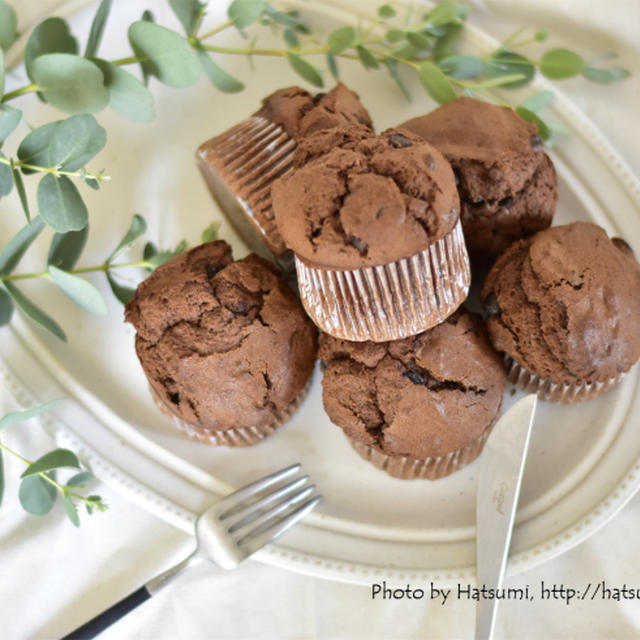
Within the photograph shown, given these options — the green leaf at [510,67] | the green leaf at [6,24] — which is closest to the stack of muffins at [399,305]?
the green leaf at [510,67]

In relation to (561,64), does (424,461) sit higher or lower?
lower

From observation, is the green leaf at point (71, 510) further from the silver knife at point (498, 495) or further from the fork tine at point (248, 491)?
the silver knife at point (498, 495)

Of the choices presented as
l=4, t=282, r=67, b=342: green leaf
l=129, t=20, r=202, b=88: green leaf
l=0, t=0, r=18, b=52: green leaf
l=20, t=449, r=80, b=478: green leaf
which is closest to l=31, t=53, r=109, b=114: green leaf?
l=129, t=20, r=202, b=88: green leaf

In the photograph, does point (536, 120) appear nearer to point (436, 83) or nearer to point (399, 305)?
point (436, 83)

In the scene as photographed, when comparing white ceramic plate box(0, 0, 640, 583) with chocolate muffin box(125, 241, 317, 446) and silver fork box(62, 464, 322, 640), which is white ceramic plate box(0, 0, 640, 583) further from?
chocolate muffin box(125, 241, 317, 446)

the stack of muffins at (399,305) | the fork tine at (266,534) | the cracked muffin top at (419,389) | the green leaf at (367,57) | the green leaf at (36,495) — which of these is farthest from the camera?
the green leaf at (367,57)

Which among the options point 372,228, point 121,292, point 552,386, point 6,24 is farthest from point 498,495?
point 6,24

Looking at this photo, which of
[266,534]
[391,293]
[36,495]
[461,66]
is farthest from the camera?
[461,66]
